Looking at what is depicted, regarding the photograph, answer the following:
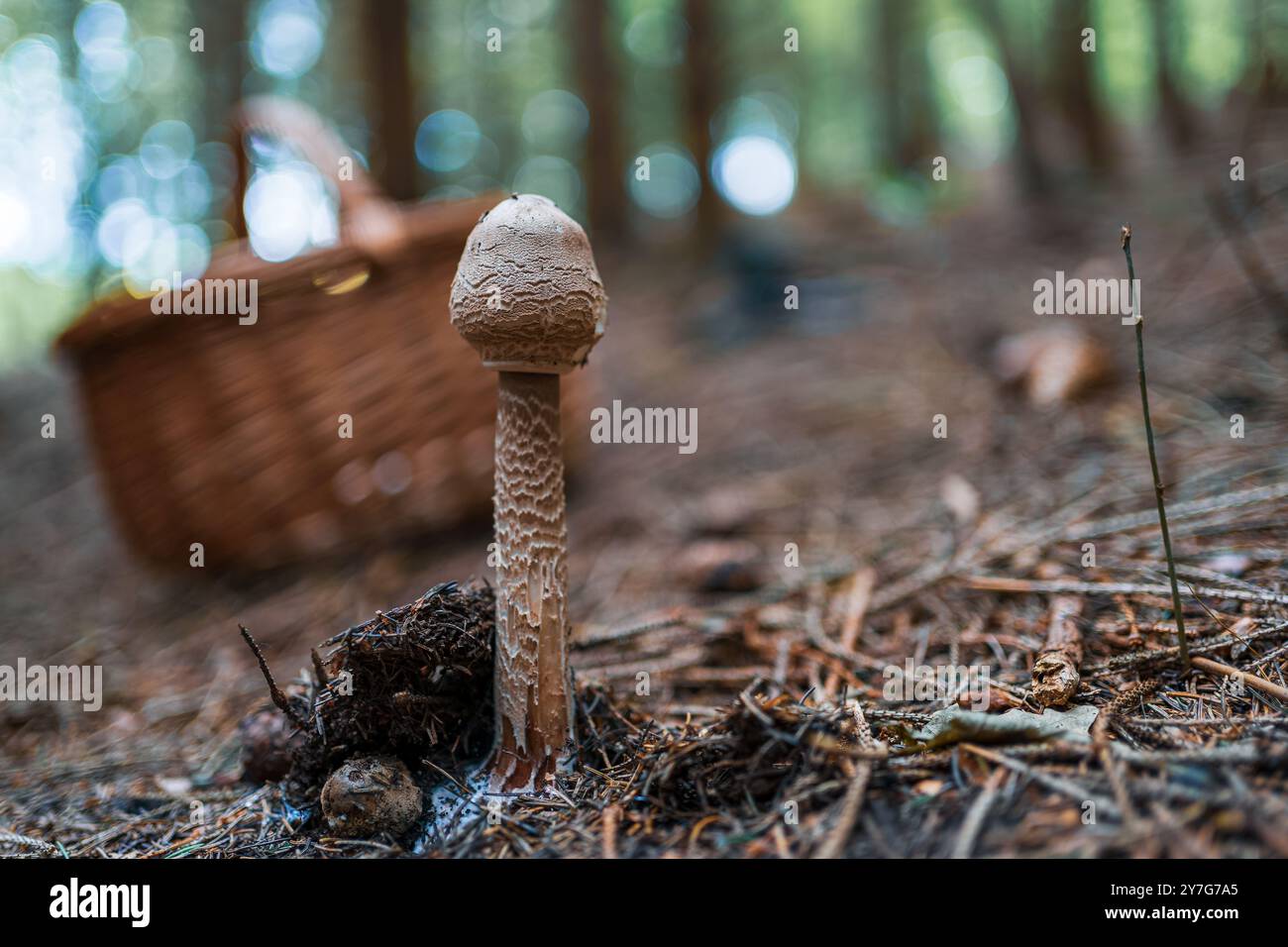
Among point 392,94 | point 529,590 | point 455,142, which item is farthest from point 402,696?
point 455,142

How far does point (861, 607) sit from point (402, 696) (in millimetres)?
1508

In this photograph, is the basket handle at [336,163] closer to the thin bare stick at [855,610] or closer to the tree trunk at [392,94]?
the thin bare stick at [855,610]

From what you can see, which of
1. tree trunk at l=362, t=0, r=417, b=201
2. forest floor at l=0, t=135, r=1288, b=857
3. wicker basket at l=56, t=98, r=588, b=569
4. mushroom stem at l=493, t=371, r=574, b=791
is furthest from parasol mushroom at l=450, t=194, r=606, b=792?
tree trunk at l=362, t=0, r=417, b=201

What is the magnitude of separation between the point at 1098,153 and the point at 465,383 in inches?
263

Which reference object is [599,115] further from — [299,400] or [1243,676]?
[1243,676]

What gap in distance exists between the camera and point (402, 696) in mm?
1657

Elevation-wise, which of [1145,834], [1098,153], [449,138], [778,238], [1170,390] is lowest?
[1145,834]

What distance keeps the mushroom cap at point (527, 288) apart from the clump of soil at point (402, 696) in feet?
1.93

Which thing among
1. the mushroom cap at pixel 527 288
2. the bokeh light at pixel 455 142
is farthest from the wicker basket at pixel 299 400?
the bokeh light at pixel 455 142

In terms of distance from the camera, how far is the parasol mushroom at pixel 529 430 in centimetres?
160

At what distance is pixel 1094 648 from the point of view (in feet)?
6.23
